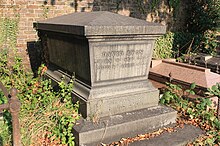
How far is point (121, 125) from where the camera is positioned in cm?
336

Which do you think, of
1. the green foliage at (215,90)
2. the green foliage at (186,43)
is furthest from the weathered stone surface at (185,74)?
the green foliage at (186,43)

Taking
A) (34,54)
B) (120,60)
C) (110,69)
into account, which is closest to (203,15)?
(34,54)

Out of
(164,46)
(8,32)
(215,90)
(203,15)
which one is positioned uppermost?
(203,15)

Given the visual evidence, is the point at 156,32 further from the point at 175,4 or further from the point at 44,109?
the point at 175,4

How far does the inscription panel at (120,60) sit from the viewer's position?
3.49 metres

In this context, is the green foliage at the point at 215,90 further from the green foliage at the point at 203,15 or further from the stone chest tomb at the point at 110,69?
the green foliage at the point at 203,15

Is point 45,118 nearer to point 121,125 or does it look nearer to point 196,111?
point 121,125

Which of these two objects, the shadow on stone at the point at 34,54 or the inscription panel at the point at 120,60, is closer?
the inscription panel at the point at 120,60

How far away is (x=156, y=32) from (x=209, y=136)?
1769 millimetres

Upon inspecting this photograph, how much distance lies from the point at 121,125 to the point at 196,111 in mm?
1686

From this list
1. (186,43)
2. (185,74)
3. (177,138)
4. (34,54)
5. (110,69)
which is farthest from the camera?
(186,43)

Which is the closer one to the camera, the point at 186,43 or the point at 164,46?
the point at 164,46

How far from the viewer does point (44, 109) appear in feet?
11.9

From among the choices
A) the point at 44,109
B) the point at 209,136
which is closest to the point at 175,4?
the point at 209,136
